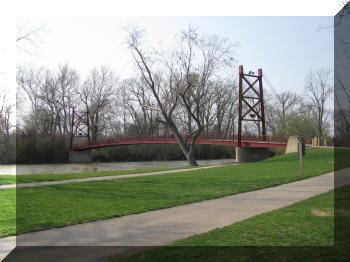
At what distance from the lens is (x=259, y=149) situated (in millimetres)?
37656

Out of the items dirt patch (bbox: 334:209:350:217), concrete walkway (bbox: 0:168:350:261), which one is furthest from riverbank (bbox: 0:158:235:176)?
dirt patch (bbox: 334:209:350:217)

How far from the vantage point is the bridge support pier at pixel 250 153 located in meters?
35.7

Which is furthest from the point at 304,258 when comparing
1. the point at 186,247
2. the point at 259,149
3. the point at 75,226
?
the point at 259,149

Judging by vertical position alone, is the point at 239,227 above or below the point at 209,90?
below

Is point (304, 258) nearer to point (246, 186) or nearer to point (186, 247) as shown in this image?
point (186, 247)

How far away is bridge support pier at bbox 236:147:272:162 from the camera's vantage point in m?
35.7

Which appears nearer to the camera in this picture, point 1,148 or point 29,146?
point 1,148

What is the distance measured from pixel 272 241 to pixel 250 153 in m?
32.1

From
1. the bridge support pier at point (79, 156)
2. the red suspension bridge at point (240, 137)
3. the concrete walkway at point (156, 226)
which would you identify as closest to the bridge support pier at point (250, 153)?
the red suspension bridge at point (240, 137)

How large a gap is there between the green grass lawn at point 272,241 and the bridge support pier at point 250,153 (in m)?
28.8

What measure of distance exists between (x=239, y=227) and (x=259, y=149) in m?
32.4

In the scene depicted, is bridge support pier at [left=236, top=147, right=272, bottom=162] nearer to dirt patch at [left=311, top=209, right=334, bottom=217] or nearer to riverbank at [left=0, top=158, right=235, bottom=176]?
riverbank at [left=0, top=158, right=235, bottom=176]

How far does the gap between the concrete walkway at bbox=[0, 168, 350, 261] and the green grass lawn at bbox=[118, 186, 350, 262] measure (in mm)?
480

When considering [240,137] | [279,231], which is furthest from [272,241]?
[240,137]
